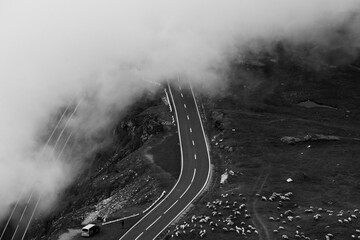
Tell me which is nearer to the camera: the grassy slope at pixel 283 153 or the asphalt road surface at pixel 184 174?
the grassy slope at pixel 283 153

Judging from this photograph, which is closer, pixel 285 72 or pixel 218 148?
pixel 218 148

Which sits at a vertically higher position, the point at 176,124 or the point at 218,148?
the point at 176,124

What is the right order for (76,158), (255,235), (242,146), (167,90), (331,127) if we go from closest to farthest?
(255,235), (242,146), (331,127), (76,158), (167,90)

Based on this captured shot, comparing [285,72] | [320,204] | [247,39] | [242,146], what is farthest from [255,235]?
[247,39]

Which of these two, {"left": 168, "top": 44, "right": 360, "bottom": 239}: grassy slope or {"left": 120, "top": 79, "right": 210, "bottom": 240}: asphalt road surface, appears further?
{"left": 120, "top": 79, "right": 210, "bottom": 240}: asphalt road surface

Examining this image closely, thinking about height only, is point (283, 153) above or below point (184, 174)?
below

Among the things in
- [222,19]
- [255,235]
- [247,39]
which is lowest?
[255,235]

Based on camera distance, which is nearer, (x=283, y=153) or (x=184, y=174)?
(x=184, y=174)

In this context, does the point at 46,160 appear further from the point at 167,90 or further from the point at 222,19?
the point at 222,19
